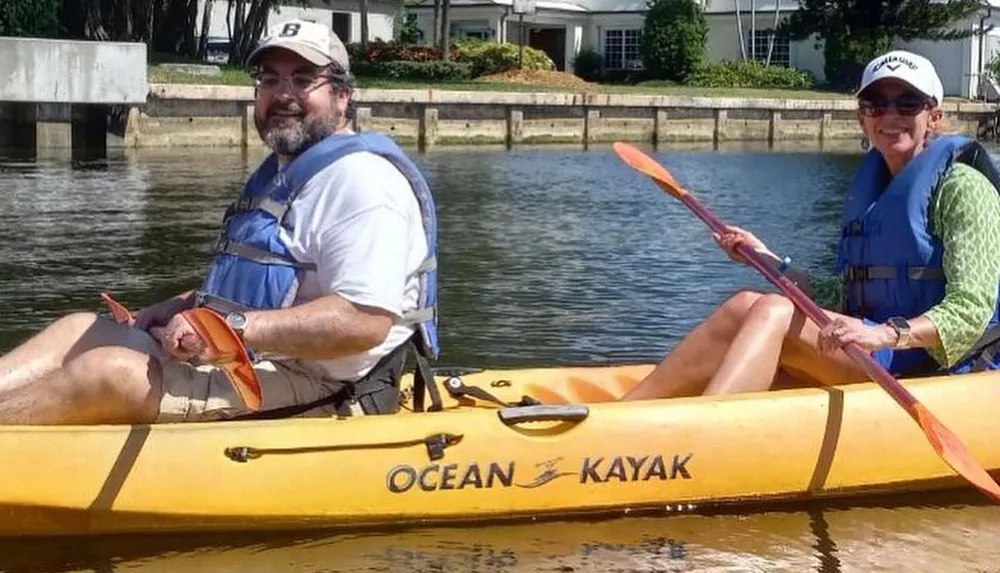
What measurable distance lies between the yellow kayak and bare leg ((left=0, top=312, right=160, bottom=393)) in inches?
5.8

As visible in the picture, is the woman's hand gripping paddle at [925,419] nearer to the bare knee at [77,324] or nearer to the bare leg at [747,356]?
the bare leg at [747,356]

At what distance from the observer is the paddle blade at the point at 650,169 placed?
19.2 feet

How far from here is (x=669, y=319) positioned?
30.1ft

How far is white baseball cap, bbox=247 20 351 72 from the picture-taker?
419 cm

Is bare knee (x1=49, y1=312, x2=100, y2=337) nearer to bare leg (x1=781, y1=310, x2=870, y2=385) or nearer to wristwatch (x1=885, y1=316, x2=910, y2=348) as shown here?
bare leg (x1=781, y1=310, x2=870, y2=385)

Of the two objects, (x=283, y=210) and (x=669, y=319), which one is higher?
(x=283, y=210)

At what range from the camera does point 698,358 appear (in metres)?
5.13

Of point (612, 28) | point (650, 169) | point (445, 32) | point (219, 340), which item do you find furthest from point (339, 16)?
point (219, 340)

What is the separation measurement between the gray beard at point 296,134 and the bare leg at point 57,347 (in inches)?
25.8

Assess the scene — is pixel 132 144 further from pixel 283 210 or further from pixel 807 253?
pixel 283 210

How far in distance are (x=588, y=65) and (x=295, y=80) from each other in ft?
118

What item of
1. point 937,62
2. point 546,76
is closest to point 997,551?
point 546,76

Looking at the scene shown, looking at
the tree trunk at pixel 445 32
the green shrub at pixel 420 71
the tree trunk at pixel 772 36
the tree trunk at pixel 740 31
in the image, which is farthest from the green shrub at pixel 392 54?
the tree trunk at pixel 772 36

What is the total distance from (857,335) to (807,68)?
120 ft
